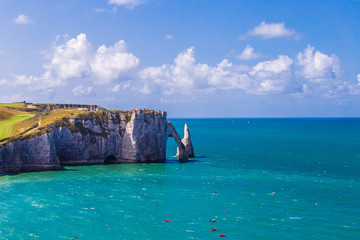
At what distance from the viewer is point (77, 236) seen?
37.1 metres

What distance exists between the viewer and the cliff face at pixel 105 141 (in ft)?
244

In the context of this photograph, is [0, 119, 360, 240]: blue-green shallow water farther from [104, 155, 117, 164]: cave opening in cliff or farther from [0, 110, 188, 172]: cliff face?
[104, 155, 117, 164]: cave opening in cliff

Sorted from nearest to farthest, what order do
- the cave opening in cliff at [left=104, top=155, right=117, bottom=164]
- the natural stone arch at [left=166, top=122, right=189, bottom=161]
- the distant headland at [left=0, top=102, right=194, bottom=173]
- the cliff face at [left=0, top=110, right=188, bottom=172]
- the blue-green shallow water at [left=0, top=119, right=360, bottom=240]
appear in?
1. the blue-green shallow water at [left=0, top=119, right=360, bottom=240]
2. the distant headland at [left=0, top=102, right=194, bottom=173]
3. the cliff face at [left=0, top=110, right=188, bottom=172]
4. the cave opening in cliff at [left=104, top=155, right=117, bottom=164]
5. the natural stone arch at [left=166, top=122, right=189, bottom=161]

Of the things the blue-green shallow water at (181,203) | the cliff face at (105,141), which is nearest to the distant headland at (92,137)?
the cliff face at (105,141)

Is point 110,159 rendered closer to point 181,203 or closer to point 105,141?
point 105,141

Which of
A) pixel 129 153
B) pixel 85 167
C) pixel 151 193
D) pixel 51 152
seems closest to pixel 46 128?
pixel 51 152

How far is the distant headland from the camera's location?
74.1 m

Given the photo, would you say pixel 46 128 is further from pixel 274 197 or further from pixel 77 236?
pixel 274 197

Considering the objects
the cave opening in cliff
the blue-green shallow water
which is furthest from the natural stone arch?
the cave opening in cliff

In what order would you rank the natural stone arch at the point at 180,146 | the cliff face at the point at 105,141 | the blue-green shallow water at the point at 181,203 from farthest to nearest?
1. the natural stone arch at the point at 180,146
2. the cliff face at the point at 105,141
3. the blue-green shallow water at the point at 181,203

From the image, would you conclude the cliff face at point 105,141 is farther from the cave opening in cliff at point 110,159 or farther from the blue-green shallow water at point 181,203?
the blue-green shallow water at point 181,203

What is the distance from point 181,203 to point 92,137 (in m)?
44.1

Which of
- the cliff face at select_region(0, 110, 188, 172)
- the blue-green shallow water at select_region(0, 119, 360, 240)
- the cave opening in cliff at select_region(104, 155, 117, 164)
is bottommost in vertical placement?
the blue-green shallow water at select_region(0, 119, 360, 240)

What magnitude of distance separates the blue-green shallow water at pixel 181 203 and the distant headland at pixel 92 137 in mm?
6058
